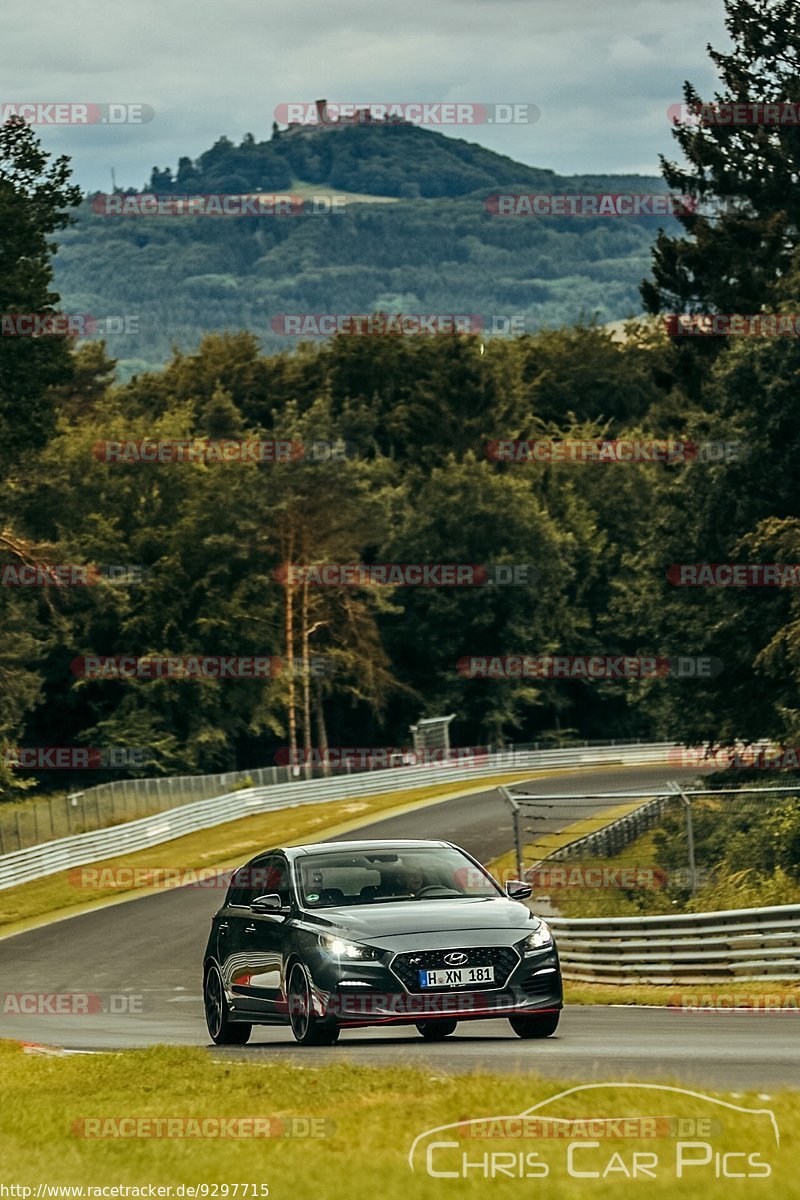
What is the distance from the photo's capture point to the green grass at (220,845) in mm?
44031

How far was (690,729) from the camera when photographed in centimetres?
4438

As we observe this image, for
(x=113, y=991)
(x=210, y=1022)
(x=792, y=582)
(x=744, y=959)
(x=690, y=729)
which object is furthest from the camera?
(x=690, y=729)

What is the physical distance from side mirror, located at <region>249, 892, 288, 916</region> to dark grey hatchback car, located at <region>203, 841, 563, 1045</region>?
0.01m

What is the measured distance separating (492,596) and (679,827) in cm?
6449

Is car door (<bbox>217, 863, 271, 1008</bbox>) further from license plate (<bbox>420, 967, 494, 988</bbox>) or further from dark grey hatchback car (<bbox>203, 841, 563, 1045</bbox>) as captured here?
license plate (<bbox>420, 967, 494, 988</bbox>)

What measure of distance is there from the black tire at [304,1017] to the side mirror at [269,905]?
0.60 metres

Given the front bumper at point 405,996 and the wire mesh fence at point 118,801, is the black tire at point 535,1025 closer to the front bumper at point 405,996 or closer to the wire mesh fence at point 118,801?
the front bumper at point 405,996

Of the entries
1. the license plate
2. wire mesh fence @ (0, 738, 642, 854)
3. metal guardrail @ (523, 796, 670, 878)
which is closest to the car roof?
the license plate

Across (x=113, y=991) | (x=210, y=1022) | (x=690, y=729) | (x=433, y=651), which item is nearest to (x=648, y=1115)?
(x=210, y=1022)

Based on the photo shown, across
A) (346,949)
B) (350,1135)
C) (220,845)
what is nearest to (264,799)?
(220,845)

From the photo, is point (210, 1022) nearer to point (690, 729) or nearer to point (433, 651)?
point (690, 729)

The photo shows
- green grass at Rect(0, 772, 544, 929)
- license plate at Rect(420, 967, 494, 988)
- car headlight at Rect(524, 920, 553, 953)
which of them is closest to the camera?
license plate at Rect(420, 967, 494, 988)

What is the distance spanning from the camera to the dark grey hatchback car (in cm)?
1292

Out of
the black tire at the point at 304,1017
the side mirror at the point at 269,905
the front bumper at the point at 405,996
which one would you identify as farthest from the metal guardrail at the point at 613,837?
the front bumper at the point at 405,996
